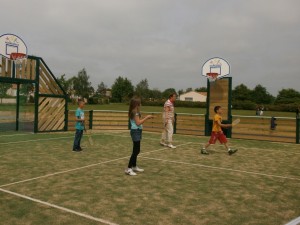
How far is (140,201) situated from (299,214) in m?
2.63

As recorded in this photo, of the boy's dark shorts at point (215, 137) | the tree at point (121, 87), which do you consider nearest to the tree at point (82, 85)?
the tree at point (121, 87)

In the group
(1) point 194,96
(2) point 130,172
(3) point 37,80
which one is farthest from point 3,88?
(1) point 194,96

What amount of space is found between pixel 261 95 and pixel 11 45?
379 feet

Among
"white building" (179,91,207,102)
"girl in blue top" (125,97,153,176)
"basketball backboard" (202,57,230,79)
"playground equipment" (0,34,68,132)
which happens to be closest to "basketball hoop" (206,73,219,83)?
"basketball backboard" (202,57,230,79)

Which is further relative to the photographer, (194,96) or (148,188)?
(194,96)

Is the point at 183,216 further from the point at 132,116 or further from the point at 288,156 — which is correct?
the point at 288,156

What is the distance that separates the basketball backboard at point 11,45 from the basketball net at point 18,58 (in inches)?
5.8

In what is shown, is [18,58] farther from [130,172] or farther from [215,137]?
[130,172]

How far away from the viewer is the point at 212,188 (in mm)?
6785

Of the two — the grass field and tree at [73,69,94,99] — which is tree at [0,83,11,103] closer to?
the grass field

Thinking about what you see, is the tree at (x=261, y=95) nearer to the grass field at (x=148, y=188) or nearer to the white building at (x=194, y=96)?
the white building at (x=194, y=96)

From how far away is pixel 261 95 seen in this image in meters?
121

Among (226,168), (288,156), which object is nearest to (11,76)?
(226,168)

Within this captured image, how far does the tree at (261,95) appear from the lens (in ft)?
387
